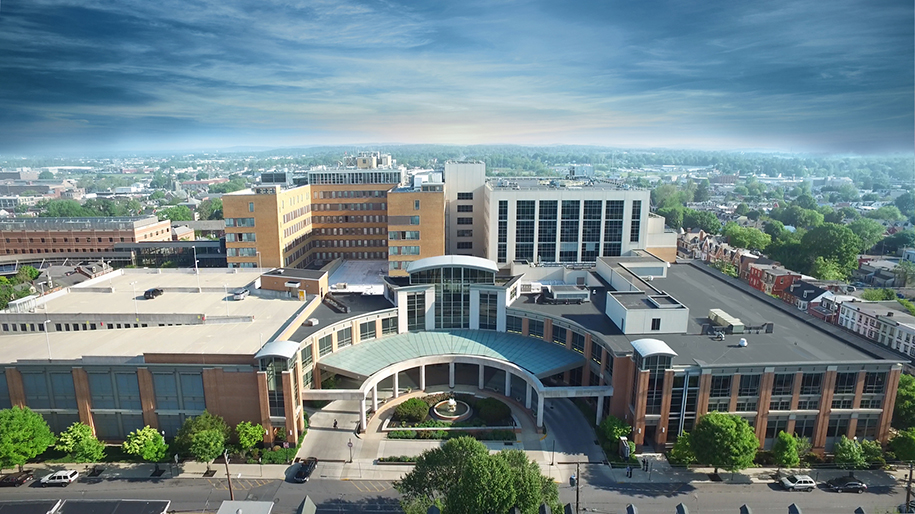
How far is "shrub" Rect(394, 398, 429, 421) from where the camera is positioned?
54.8 meters

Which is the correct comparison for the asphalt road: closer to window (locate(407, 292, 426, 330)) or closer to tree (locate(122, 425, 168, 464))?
tree (locate(122, 425, 168, 464))

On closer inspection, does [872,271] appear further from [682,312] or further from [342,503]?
[342,503]

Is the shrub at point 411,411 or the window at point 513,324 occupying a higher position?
the window at point 513,324

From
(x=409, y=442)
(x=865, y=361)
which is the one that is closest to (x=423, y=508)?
(x=409, y=442)

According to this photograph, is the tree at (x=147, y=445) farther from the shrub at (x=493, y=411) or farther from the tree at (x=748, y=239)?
the tree at (x=748, y=239)

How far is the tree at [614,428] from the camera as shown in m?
48.7

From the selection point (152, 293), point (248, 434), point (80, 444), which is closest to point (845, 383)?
point (248, 434)

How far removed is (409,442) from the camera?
2031 inches

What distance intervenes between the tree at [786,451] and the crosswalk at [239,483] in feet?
156

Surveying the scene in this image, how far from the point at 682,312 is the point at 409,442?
110 feet

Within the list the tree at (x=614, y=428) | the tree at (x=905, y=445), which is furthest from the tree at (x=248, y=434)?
the tree at (x=905, y=445)

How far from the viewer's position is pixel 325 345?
5909cm

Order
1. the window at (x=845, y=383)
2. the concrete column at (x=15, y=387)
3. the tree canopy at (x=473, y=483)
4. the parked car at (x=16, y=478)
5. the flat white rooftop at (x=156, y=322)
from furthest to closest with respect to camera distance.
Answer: the flat white rooftop at (x=156, y=322) < the window at (x=845, y=383) < the concrete column at (x=15, y=387) < the parked car at (x=16, y=478) < the tree canopy at (x=473, y=483)

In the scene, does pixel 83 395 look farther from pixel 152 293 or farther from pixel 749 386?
pixel 749 386
